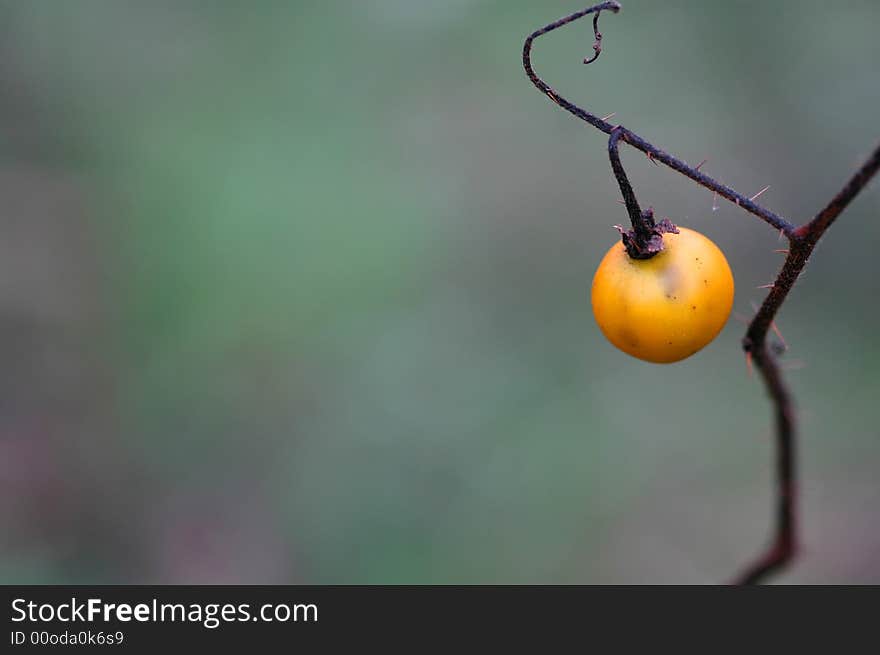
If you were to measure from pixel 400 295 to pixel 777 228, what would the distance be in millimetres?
3956

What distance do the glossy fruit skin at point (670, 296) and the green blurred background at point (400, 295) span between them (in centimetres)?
301

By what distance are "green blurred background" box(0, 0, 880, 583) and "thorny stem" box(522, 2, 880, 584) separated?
7.63ft

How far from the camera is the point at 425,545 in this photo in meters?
4.48

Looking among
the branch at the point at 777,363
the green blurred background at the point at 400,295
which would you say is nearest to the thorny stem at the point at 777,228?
the branch at the point at 777,363

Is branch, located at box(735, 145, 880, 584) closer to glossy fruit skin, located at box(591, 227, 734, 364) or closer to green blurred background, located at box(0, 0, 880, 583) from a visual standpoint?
glossy fruit skin, located at box(591, 227, 734, 364)

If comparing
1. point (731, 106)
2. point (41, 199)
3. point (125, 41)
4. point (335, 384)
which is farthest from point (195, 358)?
point (731, 106)

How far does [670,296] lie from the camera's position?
1654mm

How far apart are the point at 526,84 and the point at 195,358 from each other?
10.5ft

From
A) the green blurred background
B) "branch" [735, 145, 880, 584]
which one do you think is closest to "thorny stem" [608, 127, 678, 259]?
"branch" [735, 145, 880, 584]

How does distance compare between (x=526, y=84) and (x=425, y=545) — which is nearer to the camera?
(x=425, y=545)

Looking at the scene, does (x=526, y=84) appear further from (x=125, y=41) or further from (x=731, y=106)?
(x=125, y=41)
